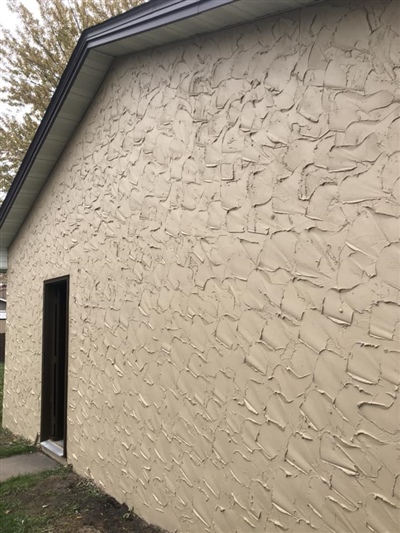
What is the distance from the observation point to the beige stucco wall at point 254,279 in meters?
2.69

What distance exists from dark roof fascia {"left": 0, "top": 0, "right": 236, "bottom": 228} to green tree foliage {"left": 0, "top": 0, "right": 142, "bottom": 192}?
10282 mm

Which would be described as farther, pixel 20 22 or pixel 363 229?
pixel 20 22

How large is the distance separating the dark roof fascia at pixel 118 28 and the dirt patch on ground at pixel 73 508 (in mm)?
4028

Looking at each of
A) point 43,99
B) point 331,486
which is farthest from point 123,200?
point 43,99

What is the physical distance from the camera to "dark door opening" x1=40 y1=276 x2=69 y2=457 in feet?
23.5

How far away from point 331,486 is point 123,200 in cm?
334

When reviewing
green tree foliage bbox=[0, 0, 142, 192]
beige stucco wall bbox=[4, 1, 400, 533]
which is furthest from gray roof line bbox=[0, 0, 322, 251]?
green tree foliage bbox=[0, 0, 142, 192]

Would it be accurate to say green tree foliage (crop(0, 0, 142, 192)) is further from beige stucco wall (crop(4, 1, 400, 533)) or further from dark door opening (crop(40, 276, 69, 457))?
beige stucco wall (crop(4, 1, 400, 533))

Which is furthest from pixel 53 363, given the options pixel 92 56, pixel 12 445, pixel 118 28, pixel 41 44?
pixel 41 44

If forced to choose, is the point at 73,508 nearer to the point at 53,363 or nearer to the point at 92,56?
the point at 53,363

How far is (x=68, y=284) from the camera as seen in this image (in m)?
6.36

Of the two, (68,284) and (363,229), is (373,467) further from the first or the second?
(68,284)

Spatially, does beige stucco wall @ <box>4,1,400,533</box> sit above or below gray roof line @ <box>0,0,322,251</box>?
below

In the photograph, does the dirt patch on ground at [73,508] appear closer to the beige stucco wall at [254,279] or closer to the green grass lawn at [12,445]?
the beige stucco wall at [254,279]
